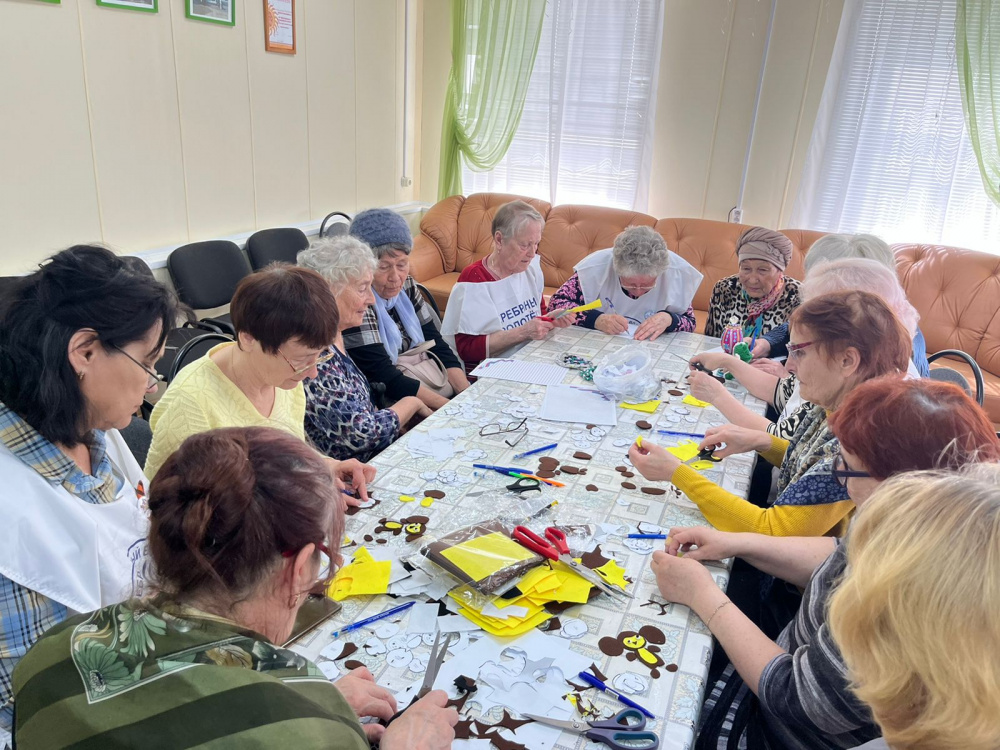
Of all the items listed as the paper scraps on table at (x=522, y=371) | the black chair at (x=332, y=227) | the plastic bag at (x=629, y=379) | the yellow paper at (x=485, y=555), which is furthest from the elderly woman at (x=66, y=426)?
the black chair at (x=332, y=227)

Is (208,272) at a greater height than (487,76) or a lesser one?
lesser

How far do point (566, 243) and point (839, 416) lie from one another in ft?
12.4

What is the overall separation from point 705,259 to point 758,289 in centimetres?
153

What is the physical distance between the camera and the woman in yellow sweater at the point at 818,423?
5.19 ft

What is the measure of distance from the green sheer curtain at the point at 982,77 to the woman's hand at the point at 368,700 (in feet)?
15.6

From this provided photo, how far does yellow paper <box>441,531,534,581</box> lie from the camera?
1.34 metres

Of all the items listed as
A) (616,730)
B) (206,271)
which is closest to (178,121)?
(206,271)

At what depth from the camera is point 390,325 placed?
2.73 meters

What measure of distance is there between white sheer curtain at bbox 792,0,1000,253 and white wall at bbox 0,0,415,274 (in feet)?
10.3

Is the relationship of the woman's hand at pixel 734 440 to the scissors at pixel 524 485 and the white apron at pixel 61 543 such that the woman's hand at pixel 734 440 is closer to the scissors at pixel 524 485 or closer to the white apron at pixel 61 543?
the scissors at pixel 524 485

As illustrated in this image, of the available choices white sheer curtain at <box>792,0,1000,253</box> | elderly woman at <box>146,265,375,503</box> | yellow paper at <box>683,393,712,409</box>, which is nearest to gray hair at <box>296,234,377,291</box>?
elderly woman at <box>146,265,375,503</box>

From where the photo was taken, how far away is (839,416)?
135cm

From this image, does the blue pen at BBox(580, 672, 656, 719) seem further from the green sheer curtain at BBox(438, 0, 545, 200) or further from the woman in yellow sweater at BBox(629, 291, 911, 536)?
the green sheer curtain at BBox(438, 0, 545, 200)

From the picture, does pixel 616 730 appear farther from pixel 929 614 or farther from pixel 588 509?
pixel 588 509
